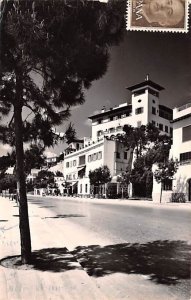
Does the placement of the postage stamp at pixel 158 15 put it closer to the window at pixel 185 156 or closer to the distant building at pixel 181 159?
the distant building at pixel 181 159

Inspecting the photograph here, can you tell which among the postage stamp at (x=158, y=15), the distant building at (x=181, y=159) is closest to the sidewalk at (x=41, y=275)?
the postage stamp at (x=158, y=15)

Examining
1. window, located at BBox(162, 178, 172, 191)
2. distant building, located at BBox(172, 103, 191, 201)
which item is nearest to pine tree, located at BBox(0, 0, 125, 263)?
distant building, located at BBox(172, 103, 191, 201)

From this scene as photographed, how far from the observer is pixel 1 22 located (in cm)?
456

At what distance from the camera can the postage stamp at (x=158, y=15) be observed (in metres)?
4.25

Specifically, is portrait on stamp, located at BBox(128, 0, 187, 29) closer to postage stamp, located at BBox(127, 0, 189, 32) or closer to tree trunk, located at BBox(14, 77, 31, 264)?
postage stamp, located at BBox(127, 0, 189, 32)

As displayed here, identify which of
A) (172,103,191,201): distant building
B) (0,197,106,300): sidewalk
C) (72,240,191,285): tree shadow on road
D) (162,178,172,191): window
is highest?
(172,103,191,201): distant building

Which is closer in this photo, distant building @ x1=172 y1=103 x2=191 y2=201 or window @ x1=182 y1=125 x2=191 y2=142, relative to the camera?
window @ x1=182 y1=125 x2=191 y2=142

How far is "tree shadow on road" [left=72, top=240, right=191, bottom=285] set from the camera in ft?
18.3

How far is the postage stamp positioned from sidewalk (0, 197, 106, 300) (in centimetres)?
235

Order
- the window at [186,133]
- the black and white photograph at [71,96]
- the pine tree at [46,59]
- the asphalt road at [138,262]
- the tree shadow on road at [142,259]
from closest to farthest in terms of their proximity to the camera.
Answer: the black and white photograph at [71,96] < the pine tree at [46,59] < the asphalt road at [138,262] < the tree shadow on road at [142,259] < the window at [186,133]

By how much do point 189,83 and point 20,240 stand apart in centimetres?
265

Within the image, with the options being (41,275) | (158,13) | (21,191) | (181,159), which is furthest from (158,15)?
(181,159)

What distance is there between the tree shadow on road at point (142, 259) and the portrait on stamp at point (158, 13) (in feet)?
9.23

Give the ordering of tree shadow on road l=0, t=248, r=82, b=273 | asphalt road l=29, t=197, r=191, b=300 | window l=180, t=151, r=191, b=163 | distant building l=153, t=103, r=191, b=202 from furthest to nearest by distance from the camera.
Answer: window l=180, t=151, r=191, b=163, distant building l=153, t=103, r=191, b=202, tree shadow on road l=0, t=248, r=82, b=273, asphalt road l=29, t=197, r=191, b=300
